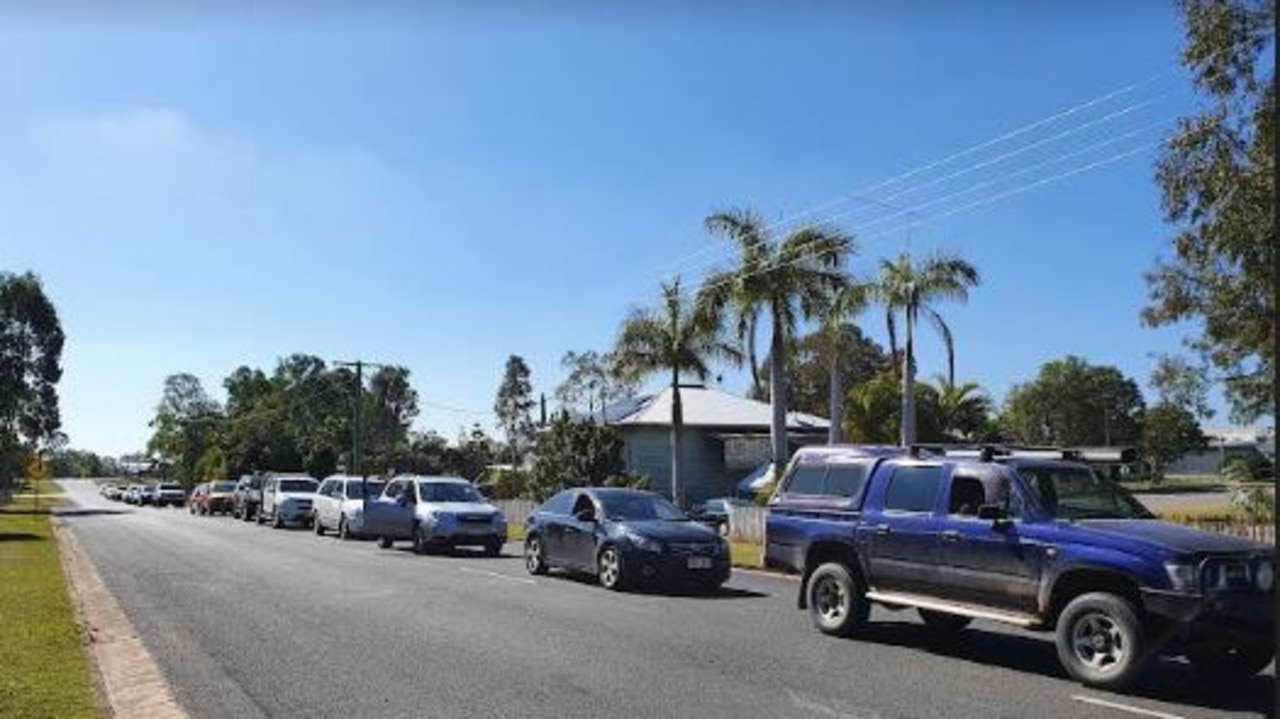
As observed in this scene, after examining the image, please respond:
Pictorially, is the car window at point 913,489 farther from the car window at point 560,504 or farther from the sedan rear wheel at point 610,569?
the car window at point 560,504

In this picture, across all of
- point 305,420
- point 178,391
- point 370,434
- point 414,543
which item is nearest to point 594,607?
point 414,543

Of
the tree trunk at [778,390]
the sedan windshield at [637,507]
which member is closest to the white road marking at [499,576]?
the sedan windshield at [637,507]

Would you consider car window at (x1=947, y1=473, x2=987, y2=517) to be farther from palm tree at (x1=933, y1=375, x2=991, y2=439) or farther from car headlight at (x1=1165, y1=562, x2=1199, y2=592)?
palm tree at (x1=933, y1=375, x2=991, y2=439)

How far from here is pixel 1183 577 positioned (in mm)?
10258

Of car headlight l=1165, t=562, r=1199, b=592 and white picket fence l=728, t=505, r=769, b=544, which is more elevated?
white picket fence l=728, t=505, r=769, b=544

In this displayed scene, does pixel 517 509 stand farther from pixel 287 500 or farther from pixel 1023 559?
pixel 1023 559

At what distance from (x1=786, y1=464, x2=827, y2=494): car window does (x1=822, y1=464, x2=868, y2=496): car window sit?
101 mm

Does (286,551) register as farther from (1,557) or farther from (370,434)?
(370,434)

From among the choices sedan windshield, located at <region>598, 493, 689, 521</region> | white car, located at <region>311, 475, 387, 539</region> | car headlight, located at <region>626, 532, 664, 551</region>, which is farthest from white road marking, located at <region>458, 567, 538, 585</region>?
white car, located at <region>311, 475, 387, 539</region>

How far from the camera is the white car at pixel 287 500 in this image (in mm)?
41906

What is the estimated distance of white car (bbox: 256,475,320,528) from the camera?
4191 cm

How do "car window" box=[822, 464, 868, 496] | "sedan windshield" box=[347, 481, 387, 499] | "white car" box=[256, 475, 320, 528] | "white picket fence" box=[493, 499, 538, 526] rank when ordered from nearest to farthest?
"car window" box=[822, 464, 868, 496]
"sedan windshield" box=[347, 481, 387, 499]
"white car" box=[256, 475, 320, 528]
"white picket fence" box=[493, 499, 538, 526]

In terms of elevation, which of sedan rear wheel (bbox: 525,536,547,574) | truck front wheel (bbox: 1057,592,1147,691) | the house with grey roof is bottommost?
truck front wheel (bbox: 1057,592,1147,691)

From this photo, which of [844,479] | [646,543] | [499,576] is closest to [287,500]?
[499,576]
